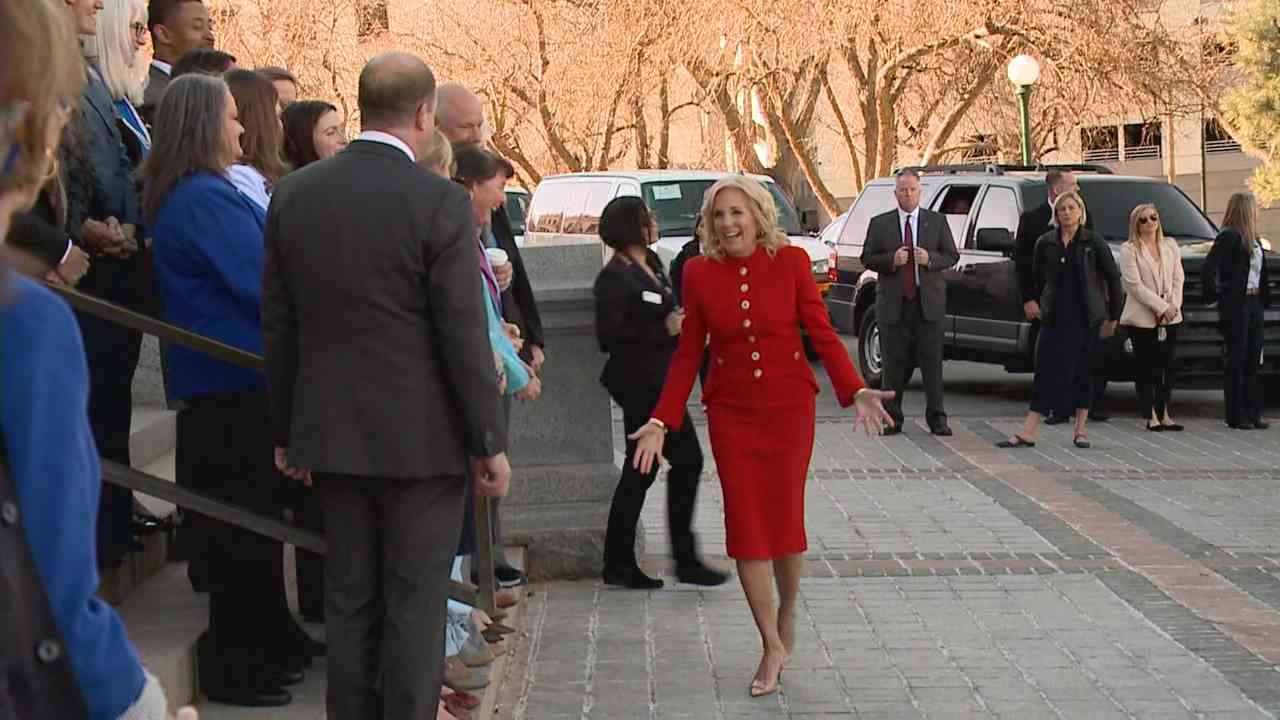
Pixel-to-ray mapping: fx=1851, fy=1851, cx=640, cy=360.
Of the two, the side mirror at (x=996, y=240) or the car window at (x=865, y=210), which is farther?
the car window at (x=865, y=210)

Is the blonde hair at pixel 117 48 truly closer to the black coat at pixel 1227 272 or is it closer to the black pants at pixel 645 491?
the black pants at pixel 645 491

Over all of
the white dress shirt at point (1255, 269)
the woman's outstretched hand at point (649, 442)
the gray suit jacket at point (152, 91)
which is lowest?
the white dress shirt at point (1255, 269)

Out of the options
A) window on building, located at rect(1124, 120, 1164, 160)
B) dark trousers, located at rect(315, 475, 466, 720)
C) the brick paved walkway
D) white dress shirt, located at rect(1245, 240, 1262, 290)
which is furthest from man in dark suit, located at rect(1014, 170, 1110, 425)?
window on building, located at rect(1124, 120, 1164, 160)

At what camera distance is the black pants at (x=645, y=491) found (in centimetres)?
824

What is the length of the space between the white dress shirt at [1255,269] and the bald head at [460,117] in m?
8.54

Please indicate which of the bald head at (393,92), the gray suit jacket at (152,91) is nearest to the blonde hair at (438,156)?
the bald head at (393,92)

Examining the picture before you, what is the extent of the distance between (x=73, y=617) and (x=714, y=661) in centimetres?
516

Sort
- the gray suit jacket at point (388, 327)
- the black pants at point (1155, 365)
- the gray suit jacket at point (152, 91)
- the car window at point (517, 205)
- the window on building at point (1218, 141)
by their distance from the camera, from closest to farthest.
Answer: the gray suit jacket at point (388, 327), the gray suit jacket at point (152, 91), the black pants at point (1155, 365), the car window at point (517, 205), the window on building at point (1218, 141)

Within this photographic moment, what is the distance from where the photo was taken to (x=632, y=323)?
820 centimetres

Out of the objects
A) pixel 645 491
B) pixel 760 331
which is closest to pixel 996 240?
pixel 645 491

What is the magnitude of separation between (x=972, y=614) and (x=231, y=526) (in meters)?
3.49

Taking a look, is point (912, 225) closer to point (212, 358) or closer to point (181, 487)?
point (212, 358)

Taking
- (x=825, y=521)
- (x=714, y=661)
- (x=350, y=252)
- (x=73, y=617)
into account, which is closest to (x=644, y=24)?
(x=825, y=521)

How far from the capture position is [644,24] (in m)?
31.1
